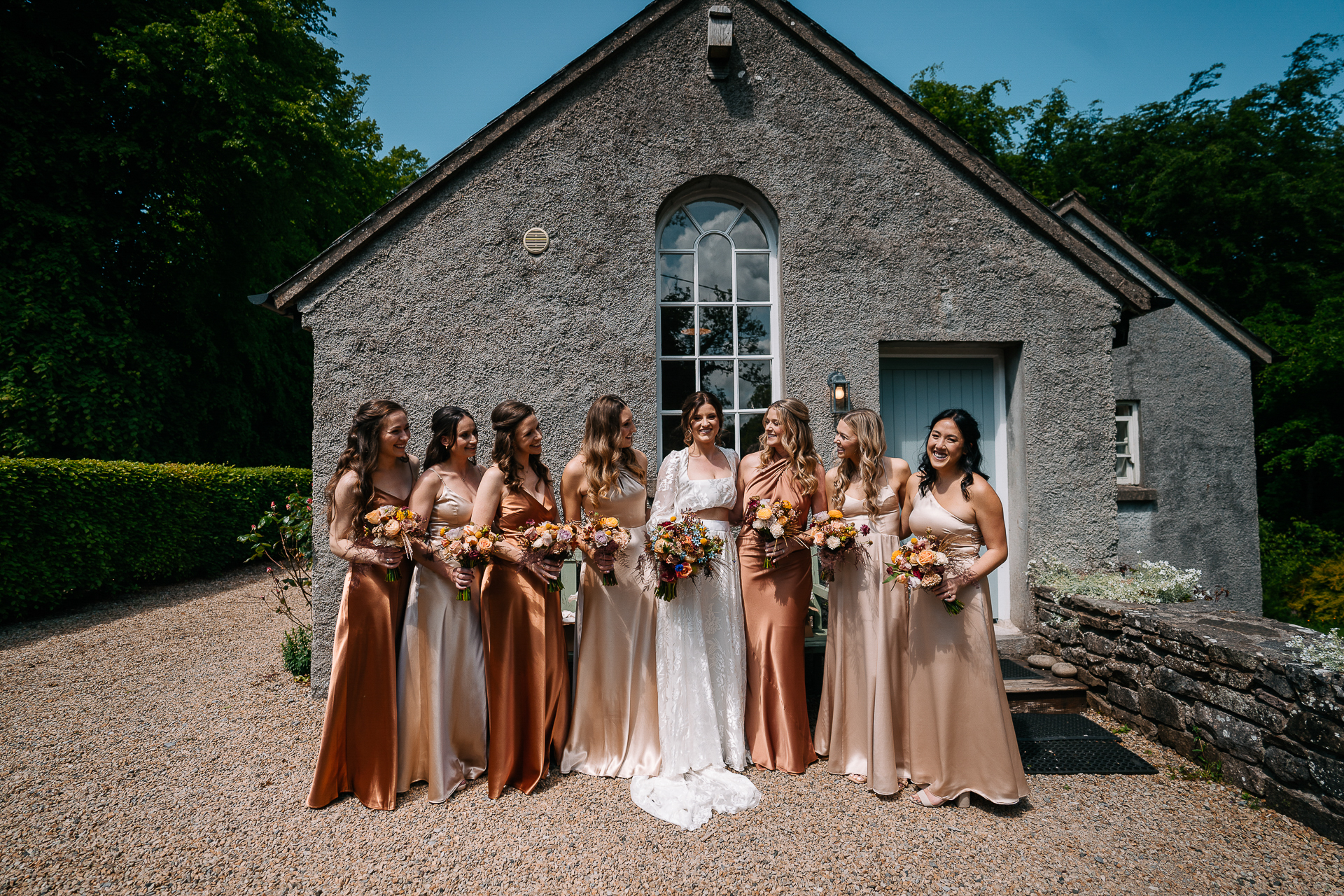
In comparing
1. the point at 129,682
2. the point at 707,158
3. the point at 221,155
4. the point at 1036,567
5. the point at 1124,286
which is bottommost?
the point at 129,682

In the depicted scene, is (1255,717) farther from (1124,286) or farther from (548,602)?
(548,602)

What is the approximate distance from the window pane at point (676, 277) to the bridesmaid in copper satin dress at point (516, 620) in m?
2.63

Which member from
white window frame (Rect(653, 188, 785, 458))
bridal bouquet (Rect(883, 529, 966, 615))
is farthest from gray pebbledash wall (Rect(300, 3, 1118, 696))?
bridal bouquet (Rect(883, 529, 966, 615))

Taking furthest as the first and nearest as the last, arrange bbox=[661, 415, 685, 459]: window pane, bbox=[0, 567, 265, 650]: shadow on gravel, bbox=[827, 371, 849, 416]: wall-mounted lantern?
bbox=[0, 567, 265, 650]: shadow on gravel, bbox=[661, 415, 685, 459]: window pane, bbox=[827, 371, 849, 416]: wall-mounted lantern

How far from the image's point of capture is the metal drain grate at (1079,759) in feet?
13.8

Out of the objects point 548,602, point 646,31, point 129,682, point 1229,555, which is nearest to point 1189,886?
point 548,602

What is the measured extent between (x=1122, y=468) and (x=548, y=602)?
11517 millimetres

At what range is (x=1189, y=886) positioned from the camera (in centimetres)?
306

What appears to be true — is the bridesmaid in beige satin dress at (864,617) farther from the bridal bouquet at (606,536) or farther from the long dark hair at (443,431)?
the long dark hair at (443,431)

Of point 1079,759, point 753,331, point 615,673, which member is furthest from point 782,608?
point 753,331

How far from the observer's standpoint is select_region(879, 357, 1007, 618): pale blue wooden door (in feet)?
20.5

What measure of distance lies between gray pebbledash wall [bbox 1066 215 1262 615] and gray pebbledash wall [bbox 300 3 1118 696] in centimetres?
665

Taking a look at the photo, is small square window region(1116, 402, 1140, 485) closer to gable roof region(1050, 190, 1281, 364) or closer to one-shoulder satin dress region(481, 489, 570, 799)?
gable roof region(1050, 190, 1281, 364)

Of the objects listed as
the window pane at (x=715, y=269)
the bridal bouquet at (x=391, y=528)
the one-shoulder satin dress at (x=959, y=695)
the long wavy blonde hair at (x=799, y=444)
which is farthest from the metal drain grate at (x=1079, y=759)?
the window pane at (x=715, y=269)
